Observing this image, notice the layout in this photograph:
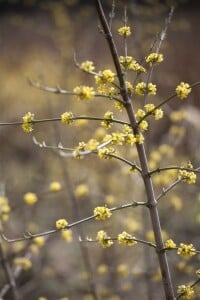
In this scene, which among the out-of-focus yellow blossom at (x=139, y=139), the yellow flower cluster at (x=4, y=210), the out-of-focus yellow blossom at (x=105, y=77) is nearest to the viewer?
the out-of-focus yellow blossom at (x=105, y=77)

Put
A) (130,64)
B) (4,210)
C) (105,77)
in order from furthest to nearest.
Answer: (4,210)
(130,64)
(105,77)

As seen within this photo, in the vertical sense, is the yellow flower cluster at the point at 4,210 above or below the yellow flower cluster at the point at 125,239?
above

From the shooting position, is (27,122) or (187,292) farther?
(187,292)

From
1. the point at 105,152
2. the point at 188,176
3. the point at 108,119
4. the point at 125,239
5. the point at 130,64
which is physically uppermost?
the point at 130,64

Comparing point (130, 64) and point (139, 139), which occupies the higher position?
point (130, 64)

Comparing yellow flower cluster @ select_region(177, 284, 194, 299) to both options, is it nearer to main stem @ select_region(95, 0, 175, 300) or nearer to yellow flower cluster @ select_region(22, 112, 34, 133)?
main stem @ select_region(95, 0, 175, 300)

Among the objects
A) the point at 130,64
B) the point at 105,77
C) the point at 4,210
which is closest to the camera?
the point at 105,77

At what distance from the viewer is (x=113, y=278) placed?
4.72m

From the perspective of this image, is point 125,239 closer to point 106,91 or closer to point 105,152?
point 105,152

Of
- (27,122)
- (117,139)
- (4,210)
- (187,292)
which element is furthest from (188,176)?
(4,210)

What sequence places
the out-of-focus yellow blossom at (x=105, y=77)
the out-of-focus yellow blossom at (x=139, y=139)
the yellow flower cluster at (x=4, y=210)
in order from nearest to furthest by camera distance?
the out-of-focus yellow blossom at (x=105, y=77) → the out-of-focus yellow blossom at (x=139, y=139) → the yellow flower cluster at (x=4, y=210)

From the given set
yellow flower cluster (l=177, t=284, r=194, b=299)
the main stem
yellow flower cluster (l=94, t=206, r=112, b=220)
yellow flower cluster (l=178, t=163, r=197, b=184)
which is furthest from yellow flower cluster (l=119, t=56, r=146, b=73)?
yellow flower cluster (l=177, t=284, r=194, b=299)

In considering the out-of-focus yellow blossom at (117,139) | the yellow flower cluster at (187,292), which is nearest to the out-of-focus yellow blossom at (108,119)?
the out-of-focus yellow blossom at (117,139)

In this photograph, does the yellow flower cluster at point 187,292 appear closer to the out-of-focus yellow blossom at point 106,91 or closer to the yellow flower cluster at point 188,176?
the yellow flower cluster at point 188,176
